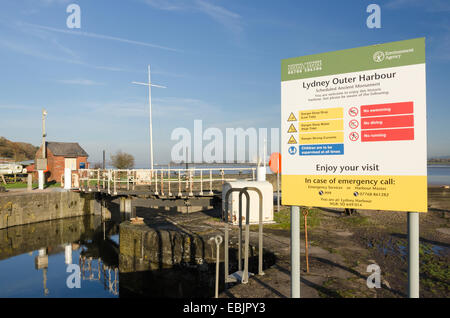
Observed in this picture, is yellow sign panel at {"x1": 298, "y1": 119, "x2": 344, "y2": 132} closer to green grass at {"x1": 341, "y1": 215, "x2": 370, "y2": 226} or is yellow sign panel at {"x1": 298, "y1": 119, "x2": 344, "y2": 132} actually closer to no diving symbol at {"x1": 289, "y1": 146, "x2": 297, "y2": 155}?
no diving symbol at {"x1": 289, "y1": 146, "x2": 297, "y2": 155}

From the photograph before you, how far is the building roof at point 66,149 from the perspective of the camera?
3444cm

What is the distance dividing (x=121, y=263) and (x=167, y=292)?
264 cm

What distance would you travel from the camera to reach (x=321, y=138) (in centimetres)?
412

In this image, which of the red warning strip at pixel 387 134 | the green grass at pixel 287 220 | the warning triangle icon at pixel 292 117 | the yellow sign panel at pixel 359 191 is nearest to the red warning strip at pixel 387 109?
the red warning strip at pixel 387 134

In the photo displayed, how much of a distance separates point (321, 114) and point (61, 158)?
3611 centimetres

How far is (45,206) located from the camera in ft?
71.3

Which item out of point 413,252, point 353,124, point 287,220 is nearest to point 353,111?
point 353,124

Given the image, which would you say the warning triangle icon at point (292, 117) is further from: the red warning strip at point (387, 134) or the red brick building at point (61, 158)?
the red brick building at point (61, 158)

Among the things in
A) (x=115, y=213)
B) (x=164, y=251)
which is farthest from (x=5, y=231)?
(x=164, y=251)

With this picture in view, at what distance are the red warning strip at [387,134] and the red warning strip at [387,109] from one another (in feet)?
0.71

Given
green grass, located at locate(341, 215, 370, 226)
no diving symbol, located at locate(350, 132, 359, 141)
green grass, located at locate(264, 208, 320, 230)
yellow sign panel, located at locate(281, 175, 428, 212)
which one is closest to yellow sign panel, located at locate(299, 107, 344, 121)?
no diving symbol, located at locate(350, 132, 359, 141)

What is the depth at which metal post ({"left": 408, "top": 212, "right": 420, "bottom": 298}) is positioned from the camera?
3.54m

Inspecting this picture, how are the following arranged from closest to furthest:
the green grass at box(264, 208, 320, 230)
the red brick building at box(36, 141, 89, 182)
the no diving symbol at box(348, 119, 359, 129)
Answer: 1. the no diving symbol at box(348, 119, 359, 129)
2. the green grass at box(264, 208, 320, 230)
3. the red brick building at box(36, 141, 89, 182)

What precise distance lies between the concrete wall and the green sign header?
2231cm
